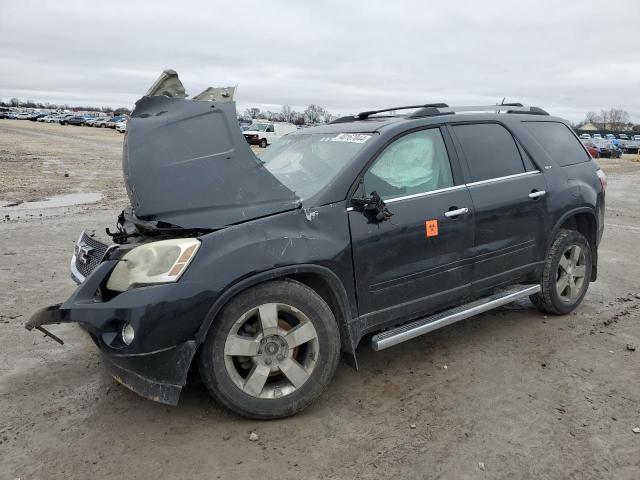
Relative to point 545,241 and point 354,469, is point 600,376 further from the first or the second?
point 354,469

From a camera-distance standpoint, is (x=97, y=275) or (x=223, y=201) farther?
(x=223, y=201)

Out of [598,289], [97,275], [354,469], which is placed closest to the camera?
[354,469]

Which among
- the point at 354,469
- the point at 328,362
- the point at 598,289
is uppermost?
the point at 328,362

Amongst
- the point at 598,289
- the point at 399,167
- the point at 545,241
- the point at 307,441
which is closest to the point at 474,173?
the point at 399,167

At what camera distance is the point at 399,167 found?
12.8ft

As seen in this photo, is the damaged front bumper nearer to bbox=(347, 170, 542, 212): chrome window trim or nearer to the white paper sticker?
bbox=(347, 170, 542, 212): chrome window trim

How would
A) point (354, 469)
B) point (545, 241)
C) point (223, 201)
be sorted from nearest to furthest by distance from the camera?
point (354, 469) → point (223, 201) → point (545, 241)

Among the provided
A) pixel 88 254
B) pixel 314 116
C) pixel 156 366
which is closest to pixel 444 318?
pixel 156 366

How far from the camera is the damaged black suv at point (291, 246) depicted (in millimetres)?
2953

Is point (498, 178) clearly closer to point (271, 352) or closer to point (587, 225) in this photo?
point (587, 225)

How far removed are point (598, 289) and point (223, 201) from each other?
4628 millimetres

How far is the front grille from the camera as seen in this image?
3.66 metres

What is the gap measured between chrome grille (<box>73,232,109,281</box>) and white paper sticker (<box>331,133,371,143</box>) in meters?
1.87

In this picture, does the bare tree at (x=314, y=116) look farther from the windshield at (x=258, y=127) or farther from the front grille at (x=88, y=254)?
the front grille at (x=88, y=254)
